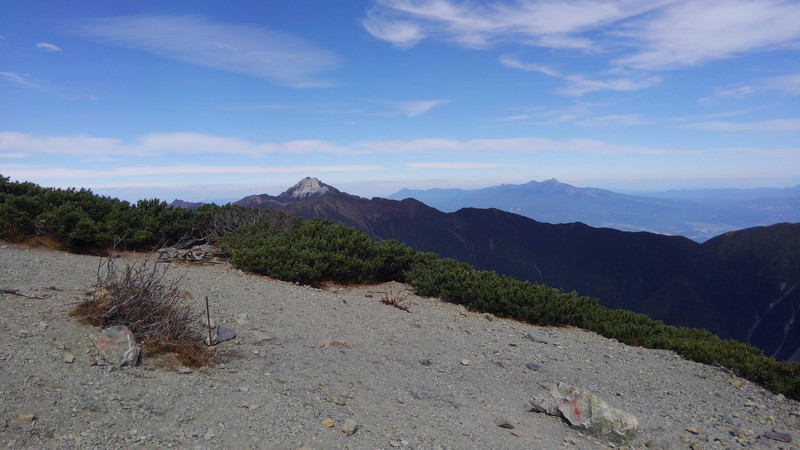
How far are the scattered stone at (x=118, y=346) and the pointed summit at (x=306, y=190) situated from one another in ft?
222

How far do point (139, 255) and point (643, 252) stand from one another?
186 feet

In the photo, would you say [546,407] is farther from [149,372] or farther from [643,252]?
[643,252]

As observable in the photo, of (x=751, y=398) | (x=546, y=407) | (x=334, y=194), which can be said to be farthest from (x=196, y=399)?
(x=334, y=194)

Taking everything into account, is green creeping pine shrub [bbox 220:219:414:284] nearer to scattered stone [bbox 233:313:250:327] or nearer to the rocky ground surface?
the rocky ground surface

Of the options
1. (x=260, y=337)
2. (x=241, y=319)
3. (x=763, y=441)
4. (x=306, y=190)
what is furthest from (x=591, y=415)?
(x=306, y=190)

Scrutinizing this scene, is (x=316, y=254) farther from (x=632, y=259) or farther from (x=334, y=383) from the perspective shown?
(x=632, y=259)

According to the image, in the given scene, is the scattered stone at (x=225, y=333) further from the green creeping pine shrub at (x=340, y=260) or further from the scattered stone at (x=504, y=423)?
the green creeping pine shrub at (x=340, y=260)

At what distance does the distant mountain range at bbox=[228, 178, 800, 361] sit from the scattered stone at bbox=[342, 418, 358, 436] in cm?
4125

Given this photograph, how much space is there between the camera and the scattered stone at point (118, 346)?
14.9 feet

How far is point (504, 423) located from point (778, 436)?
3668mm

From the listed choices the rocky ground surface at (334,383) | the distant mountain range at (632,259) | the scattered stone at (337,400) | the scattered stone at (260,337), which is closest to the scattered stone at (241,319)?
the rocky ground surface at (334,383)

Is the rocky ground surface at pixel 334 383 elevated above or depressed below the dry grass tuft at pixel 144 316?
below

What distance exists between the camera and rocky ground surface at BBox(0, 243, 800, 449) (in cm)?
372

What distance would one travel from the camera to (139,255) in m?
10.6
